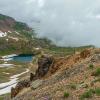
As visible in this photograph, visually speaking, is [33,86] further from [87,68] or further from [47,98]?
[47,98]

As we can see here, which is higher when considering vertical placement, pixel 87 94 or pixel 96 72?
pixel 96 72

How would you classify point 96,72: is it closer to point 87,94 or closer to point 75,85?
point 75,85

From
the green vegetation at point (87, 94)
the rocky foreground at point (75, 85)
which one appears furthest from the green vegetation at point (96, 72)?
the green vegetation at point (87, 94)

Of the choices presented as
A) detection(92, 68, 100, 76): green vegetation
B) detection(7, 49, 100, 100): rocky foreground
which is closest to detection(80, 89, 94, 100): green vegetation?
detection(7, 49, 100, 100): rocky foreground

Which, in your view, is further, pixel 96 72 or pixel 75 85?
pixel 96 72

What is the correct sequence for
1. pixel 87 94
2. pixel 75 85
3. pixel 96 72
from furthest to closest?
pixel 96 72
pixel 75 85
pixel 87 94

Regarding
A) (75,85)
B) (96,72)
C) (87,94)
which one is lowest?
(87,94)

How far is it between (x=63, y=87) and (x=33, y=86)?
9.95 m

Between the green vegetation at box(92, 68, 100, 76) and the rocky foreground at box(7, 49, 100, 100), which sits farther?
the green vegetation at box(92, 68, 100, 76)

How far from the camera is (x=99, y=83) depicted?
26.1 m

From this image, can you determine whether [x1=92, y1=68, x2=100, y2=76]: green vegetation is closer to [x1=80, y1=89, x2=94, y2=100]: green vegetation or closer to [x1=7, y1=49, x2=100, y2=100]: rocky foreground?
[x1=7, y1=49, x2=100, y2=100]: rocky foreground

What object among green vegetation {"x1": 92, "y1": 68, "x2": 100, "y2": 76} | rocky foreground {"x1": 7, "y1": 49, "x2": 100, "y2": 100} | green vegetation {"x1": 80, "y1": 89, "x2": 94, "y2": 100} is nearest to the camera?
green vegetation {"x1": 80, "y1": 89, "x2": 94, "y2": 100}

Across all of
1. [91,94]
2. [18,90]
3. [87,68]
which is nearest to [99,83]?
[91,94]

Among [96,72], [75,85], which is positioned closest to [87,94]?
[75,85]
